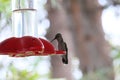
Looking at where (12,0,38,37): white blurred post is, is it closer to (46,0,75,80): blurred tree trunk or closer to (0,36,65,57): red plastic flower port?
(0,36,65,57): red plastic flower port

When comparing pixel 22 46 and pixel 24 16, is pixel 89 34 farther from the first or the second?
pixel 22 46

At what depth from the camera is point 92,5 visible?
16.5 feet

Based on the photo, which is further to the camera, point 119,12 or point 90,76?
point 119,12

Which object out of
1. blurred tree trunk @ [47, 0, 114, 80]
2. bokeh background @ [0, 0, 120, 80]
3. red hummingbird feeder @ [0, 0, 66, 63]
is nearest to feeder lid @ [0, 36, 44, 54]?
red hummingbird feeder @ [0, 0, 66, 63]

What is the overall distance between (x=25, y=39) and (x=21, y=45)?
0.05 m

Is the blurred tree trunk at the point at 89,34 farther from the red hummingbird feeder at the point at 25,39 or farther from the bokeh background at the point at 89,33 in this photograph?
the red hummingbird feeder at the point at 25,39

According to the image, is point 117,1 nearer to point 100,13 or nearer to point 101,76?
point 100,13

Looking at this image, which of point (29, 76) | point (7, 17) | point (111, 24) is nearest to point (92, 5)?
point (111, 24)

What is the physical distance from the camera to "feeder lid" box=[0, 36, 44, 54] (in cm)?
126

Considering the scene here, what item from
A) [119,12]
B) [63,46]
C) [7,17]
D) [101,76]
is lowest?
[101,76]

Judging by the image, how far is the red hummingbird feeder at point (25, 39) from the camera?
127 cm

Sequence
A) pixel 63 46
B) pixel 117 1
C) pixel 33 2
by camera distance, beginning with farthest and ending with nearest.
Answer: pixel 117 1, pixel 33 2, pixel 63 46

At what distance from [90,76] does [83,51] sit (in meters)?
0.74

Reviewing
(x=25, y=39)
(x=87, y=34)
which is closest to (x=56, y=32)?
(x=87, y=34)
